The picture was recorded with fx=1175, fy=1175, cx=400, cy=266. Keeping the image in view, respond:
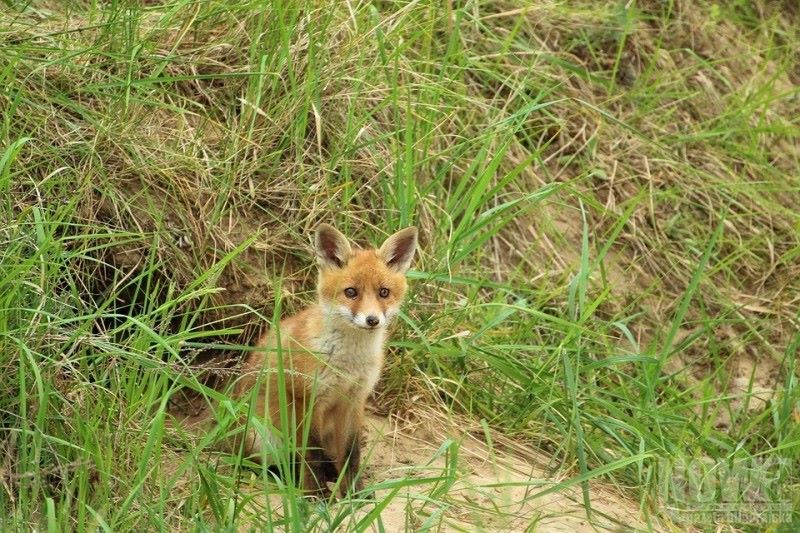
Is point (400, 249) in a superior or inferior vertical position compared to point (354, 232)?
superior

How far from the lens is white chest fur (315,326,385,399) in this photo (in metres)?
4.77

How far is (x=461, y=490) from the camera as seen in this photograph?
4598 millimetres

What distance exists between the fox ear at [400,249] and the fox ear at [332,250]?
0.15 m

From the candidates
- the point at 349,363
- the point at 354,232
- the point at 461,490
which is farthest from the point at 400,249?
the point at 461,490

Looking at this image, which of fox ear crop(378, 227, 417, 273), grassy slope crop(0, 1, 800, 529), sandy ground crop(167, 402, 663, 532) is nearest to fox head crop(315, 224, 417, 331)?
fox ear crop(378, 227, 417, 273)

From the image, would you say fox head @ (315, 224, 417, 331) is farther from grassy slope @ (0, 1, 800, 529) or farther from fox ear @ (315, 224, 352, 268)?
grassy slope @ (0, 1, 800, 529)

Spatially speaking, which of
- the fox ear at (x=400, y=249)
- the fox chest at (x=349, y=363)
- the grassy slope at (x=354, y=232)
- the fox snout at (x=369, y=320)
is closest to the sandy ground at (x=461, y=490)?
the grassy slope at (x=354, y=232)

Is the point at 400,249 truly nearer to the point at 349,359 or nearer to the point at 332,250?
the point at 332,250

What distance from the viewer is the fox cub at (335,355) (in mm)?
4754

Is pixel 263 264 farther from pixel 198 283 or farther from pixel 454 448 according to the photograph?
pixel 454 448

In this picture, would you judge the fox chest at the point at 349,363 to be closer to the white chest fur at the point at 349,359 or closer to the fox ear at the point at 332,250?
the white chest fur at the point at 349,359

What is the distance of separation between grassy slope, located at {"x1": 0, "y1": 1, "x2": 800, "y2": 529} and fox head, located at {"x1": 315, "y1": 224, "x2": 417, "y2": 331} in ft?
1.06

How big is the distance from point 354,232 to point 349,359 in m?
1.02

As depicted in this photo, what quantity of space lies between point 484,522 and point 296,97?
2.27 metres
